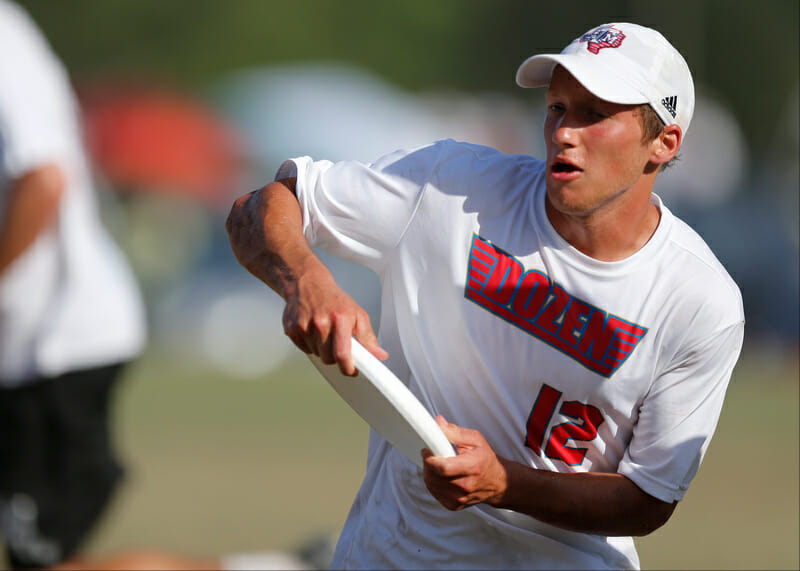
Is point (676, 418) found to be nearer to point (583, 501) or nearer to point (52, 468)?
point (583, 501)

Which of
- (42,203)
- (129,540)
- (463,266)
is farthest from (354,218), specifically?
(129,540)

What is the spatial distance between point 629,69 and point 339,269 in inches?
581

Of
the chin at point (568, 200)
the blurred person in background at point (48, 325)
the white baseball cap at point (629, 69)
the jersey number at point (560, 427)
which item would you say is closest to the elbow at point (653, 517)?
the jersey number at point (560, 427)

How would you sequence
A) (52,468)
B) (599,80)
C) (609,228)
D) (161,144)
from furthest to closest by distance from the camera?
(161,144)
(52,468)
(609,228)
(599,80)

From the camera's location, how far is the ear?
3.28 metres

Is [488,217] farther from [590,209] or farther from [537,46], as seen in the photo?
[537,46]

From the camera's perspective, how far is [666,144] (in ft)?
10.9

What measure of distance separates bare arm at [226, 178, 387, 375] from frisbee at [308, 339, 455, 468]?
0.15 feet

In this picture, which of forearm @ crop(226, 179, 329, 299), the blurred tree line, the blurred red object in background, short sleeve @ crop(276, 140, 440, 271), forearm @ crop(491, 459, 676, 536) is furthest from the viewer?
the blurred tree line

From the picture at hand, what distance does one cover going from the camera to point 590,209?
3.21m

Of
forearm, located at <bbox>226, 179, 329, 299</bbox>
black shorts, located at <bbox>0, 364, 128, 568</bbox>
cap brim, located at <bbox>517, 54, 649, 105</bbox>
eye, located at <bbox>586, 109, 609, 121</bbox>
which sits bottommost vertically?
black shorts, located at <bbox>0, 364, 128, 568</bbox>

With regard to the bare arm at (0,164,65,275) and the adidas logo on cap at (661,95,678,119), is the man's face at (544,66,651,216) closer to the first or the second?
the adidas logo on cap at (661,95,678,119)

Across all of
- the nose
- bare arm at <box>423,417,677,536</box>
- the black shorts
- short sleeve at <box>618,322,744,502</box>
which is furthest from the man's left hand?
the black shorts

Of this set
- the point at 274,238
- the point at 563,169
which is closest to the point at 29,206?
the point at 274,238
